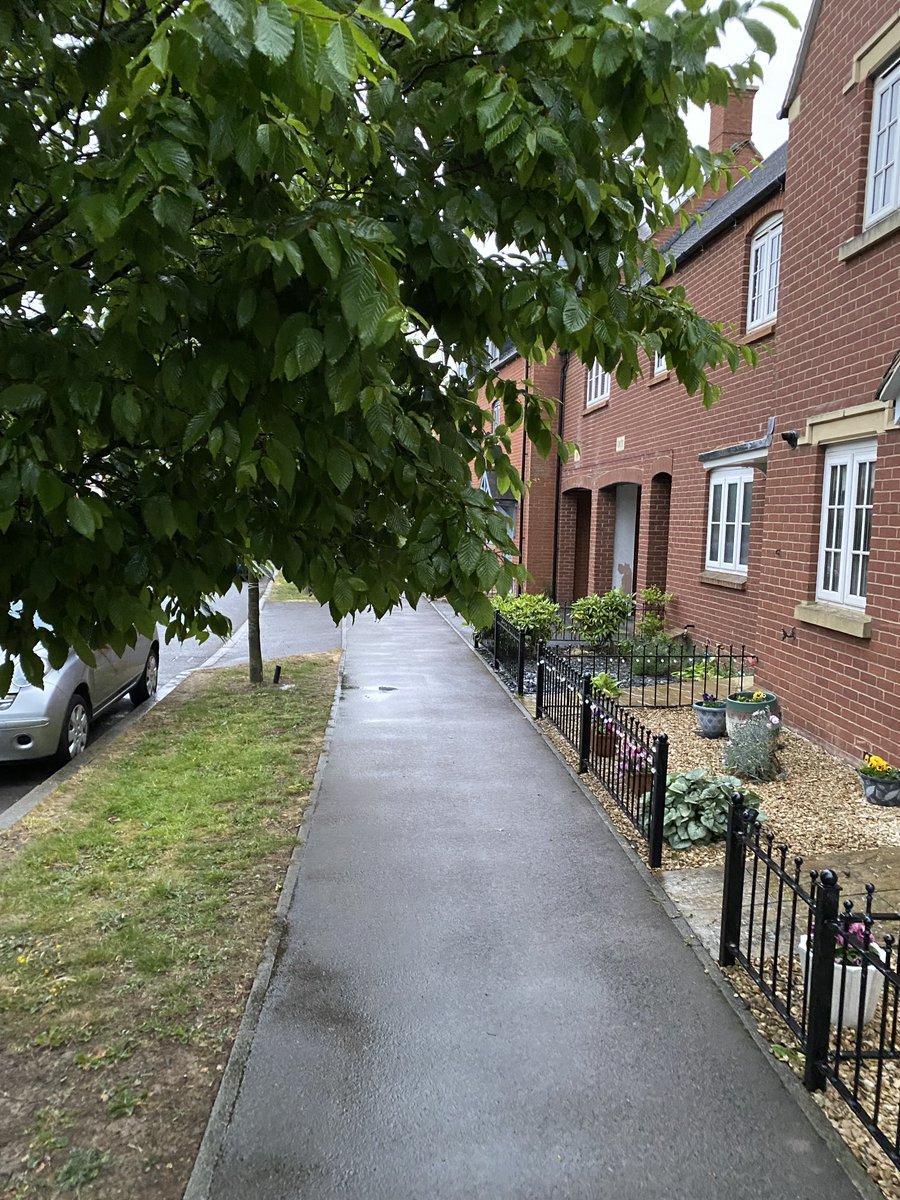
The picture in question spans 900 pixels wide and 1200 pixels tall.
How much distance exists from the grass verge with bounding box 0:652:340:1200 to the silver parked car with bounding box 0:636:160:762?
450 millimetres

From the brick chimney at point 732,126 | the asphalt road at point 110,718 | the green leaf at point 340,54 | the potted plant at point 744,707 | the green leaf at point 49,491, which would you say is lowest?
the asphalt road at point 110,718

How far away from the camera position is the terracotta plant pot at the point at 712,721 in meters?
8.77

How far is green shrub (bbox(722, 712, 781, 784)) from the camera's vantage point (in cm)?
721

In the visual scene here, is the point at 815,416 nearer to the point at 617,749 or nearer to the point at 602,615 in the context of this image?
the point at 617,749

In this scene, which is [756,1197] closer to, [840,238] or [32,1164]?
[32,1164]

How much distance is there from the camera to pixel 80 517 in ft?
6.22

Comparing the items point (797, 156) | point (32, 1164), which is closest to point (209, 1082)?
point (32, 1164)

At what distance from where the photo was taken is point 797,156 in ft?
29.1

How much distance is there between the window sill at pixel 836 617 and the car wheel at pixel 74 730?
699 centimetres

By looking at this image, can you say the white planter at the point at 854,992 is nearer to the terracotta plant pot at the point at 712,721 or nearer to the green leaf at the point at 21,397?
the green leaf at the point at 21,397

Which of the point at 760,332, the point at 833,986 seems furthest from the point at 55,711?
the point at 760,332

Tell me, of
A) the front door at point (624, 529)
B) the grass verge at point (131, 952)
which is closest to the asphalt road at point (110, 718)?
the grass verge at point (131, 952)

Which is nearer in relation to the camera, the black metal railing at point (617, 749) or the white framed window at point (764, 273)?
the black metal railing at point (617, 749)

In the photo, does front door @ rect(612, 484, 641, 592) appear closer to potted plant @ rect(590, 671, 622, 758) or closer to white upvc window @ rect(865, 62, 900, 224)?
potted plant @ rect(590, 671, 622, 758)
